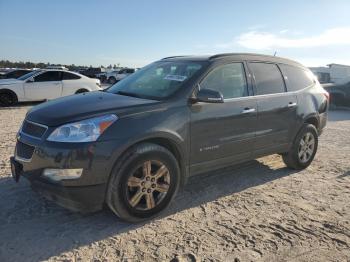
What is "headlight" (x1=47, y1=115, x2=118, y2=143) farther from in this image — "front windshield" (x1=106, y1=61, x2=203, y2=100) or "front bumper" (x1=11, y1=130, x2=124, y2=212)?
"front windshield" (x1=106, y1=61, x2=203, y2=100)

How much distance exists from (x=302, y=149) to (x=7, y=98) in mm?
11397

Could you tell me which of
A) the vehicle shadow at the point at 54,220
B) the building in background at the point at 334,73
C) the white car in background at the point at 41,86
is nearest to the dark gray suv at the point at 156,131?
the vehicle shadow at the point at 54,220

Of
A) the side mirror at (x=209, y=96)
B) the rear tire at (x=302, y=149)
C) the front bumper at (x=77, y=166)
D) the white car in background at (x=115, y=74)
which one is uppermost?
the side mirror at (x=209, y=96)

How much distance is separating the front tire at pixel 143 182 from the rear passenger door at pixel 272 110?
5.42ft

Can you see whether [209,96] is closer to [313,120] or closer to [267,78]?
[267,78]

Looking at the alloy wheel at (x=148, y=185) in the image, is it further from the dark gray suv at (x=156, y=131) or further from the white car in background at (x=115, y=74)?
the white car in background at (x=115, y=74)

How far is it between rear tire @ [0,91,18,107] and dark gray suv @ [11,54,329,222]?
10031mm

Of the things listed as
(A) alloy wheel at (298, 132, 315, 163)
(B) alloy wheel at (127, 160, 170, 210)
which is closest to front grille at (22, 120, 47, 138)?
(B) alloy wheel at (127, 160, 170, 210)

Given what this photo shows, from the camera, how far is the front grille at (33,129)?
156 inches

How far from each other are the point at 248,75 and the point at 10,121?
7.51m

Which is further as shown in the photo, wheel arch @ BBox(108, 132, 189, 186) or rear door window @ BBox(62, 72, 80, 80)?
rear door window @ BBox(62, 72, 80, 80)

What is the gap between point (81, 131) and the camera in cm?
381

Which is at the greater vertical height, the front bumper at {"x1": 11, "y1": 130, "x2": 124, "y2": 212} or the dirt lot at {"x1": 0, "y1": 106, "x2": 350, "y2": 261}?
the front bumper at {"x1": 11, "y1": 130, "x2": 124, "y2": 212}

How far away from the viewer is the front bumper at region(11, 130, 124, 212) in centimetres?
370
